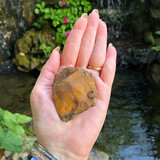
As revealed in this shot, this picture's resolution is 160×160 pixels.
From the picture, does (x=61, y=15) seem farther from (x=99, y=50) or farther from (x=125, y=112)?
(x=99, y=50)

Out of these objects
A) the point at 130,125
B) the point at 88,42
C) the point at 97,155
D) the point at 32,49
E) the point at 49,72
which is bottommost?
the point at 130,125

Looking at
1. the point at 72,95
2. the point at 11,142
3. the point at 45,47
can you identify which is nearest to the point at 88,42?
the point at 72,95

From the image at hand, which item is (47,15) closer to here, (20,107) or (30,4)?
(30,4)

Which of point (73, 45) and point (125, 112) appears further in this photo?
point (125, 112)

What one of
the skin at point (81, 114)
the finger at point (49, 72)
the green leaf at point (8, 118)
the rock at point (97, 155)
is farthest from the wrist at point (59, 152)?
the rock at point (97, 155)

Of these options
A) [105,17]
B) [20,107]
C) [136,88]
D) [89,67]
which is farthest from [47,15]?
[89,67]

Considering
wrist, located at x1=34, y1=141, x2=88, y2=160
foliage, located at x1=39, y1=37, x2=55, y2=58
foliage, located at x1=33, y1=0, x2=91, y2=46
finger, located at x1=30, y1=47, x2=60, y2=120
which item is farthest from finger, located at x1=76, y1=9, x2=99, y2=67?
foliage, located at x1=39, y1=37, x2=55, y2=58
